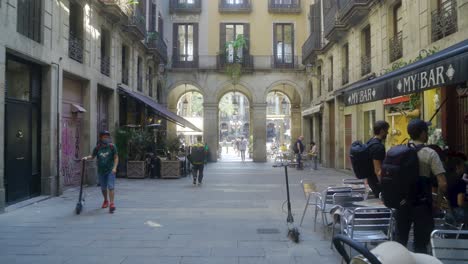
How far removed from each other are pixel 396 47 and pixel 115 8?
9543 millimetres

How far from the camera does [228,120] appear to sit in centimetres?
7406

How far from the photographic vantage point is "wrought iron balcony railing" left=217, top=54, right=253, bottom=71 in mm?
26047

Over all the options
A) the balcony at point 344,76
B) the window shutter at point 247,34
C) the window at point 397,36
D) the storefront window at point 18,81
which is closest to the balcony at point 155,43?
the window shutter at point 247,34

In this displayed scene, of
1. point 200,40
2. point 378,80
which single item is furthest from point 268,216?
point 200,40

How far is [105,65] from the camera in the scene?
15.3 metres

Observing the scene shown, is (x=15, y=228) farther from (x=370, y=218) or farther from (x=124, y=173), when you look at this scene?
(x=124, y=173)

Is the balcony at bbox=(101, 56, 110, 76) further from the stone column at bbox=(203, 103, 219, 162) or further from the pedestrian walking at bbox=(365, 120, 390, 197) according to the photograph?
the pedestrian walking at bbox=(365, 120, 390, 197)

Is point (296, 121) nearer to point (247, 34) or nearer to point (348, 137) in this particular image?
point (247, 34)

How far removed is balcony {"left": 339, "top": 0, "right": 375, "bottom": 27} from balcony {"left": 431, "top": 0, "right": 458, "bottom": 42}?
430 cm

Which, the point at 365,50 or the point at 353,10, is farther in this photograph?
the point at 365,50

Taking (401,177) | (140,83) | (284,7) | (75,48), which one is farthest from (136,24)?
(401,177)

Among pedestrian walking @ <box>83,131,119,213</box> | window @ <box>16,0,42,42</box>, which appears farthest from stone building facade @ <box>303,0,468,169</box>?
window @ <box>16,0,42,42</box>

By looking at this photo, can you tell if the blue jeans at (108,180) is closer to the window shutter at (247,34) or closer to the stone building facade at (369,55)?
the stone building facade at (369,55)

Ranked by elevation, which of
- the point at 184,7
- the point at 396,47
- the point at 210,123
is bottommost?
the point at 210,123
